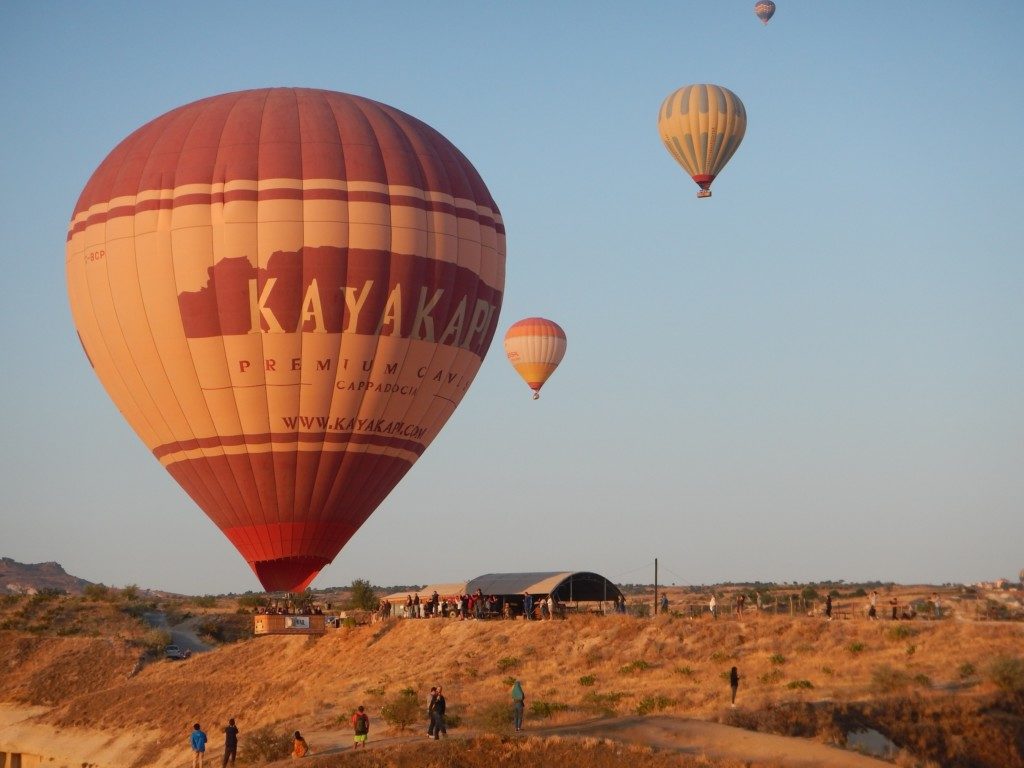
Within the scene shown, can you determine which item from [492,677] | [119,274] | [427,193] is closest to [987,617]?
[492,677]

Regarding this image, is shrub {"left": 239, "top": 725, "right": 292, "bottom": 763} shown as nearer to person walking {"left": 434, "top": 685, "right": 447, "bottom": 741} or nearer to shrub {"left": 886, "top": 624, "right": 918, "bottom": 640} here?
person walking {"left": 434, "top": 685, "right": 447, "bottom": 741}

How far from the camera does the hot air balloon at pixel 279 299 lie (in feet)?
149

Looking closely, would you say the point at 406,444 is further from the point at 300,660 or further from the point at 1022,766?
the point at 1022,766

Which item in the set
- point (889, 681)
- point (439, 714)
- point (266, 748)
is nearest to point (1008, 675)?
point (889, 681)

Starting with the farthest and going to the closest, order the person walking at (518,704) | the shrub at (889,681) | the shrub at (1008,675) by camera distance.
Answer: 1. the shrub at (889,681)
2. the shrub at (1008,675)
3. the person walking at (518,704)

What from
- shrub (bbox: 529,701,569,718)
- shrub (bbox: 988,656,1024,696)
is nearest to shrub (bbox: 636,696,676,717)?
shrub (bbox: 529,701,569,718)

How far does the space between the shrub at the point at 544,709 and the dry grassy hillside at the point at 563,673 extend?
0.05 m

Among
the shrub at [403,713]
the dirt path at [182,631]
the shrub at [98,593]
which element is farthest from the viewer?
the shrub at [98,593]

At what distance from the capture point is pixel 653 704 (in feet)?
131

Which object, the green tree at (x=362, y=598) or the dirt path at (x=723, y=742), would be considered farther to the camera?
the green tree at (x=362, y=598)

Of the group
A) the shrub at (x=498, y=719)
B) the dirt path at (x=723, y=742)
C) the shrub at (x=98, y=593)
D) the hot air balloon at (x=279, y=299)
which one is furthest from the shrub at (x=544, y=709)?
the shrub at (x=98, y=593)

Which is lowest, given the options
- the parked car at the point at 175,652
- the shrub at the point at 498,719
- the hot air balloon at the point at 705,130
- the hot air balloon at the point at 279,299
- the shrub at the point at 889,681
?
the shrub at the point at 498,719

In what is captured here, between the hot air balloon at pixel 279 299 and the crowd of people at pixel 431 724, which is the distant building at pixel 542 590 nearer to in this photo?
the hot air balloon at pixel 279 299

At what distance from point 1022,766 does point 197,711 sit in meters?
30.0
